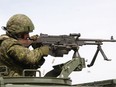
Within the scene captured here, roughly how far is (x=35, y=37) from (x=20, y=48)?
2.72ft

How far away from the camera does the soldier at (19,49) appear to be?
8.73 m

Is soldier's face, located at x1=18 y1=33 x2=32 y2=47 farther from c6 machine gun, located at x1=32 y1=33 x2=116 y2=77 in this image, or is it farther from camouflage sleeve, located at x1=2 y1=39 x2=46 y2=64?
camouflage sleeve, located at x1=2 y1=39 x2=46 y2=64

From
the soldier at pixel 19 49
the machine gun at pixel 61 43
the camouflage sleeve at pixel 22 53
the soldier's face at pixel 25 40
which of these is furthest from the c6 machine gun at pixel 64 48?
the camouflage sleeve at pixel 22 53

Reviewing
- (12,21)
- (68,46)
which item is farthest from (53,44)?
(12,21)

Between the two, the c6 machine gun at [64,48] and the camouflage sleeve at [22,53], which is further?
the c6 machine gun at [64,48]

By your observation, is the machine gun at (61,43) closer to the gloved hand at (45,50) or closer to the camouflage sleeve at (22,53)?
the gloved hand at (45,50)

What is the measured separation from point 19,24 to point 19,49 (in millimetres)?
792

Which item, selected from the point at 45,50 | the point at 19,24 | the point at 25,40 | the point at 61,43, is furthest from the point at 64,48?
the point at 19,24

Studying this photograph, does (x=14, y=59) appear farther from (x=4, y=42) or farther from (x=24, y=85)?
(x=24, y=85)

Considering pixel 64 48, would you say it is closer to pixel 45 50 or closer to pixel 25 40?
pixel 45 50

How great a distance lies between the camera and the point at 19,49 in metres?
8.70

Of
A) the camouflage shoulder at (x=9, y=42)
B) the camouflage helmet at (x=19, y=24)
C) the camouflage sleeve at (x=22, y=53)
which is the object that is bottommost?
the camouflage sleeve at (x=22, y=53)

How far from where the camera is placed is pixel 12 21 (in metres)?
9.37

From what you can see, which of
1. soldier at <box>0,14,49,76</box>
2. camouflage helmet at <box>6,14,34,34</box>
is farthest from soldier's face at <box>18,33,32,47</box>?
camouflage helmet at <box>6,14,34,34</box>
